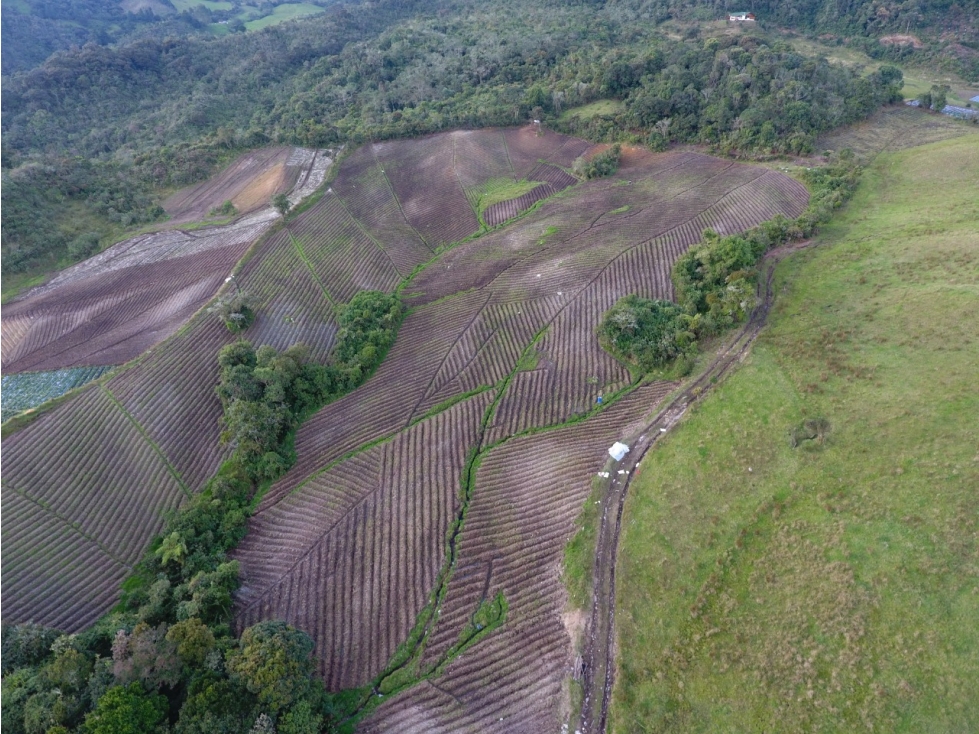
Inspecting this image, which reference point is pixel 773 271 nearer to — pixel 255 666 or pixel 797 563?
pixel 797 563

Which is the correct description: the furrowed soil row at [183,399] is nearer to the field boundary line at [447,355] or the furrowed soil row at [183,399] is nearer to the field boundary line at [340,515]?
the field boundary line at [340,515]

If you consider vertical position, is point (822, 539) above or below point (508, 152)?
below

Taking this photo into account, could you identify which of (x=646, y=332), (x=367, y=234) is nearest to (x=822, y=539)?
(x=646, y=332)

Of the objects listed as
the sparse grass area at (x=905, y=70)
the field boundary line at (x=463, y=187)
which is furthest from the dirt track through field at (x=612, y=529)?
the sparse grass area at (x=905, y=70)

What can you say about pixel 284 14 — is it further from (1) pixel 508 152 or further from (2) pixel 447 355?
(2) pixel 447 355

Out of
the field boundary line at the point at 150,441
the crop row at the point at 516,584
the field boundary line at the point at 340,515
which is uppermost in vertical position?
the field boundary line at the point at 150,441
